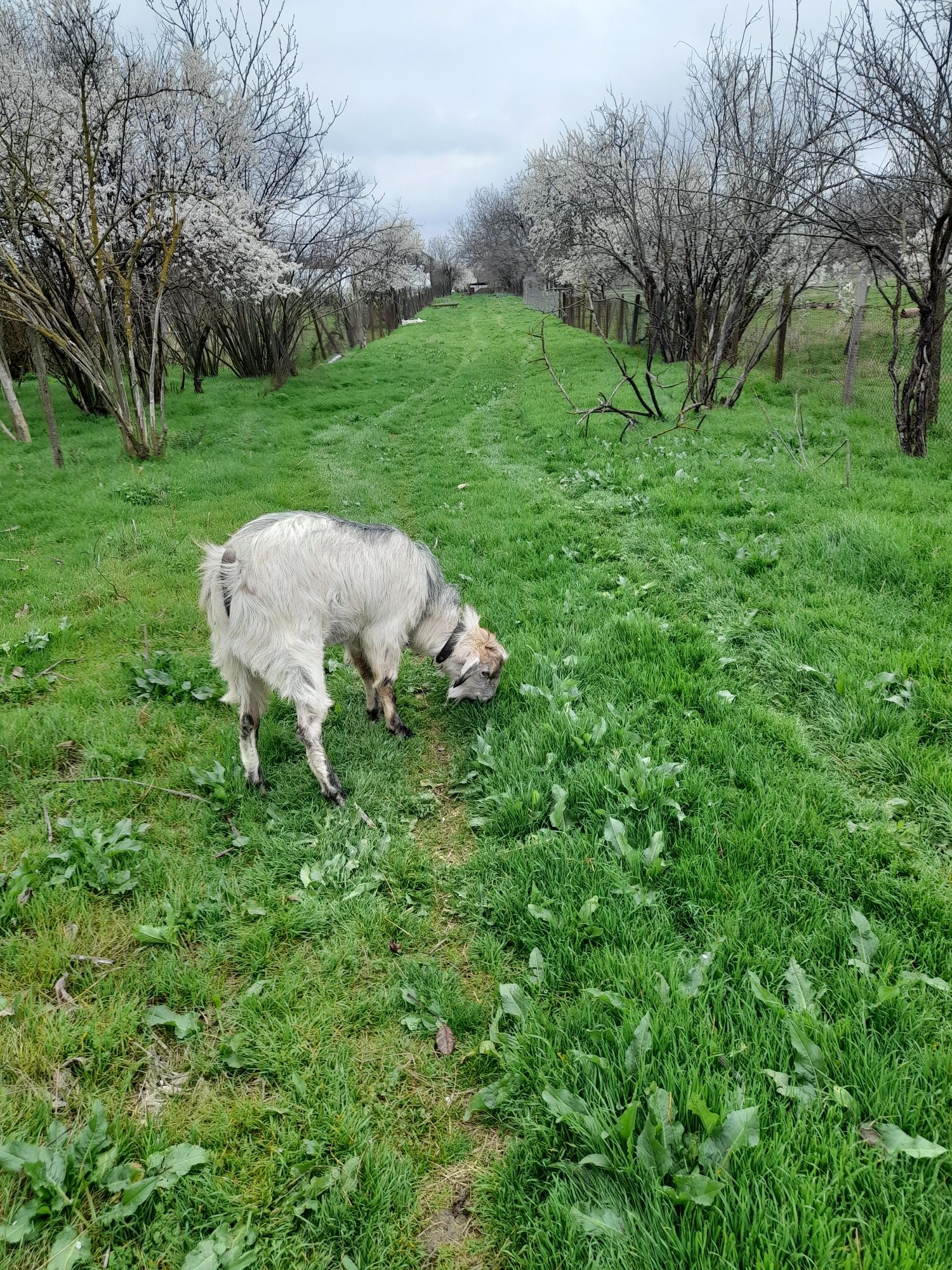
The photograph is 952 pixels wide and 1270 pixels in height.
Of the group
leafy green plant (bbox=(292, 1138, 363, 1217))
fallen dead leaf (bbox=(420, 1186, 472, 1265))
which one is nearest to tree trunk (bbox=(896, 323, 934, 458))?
fallen dead leaf (bbox=(420, 1186, 472, 1265))

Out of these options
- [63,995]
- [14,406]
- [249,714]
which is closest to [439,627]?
[249,714]

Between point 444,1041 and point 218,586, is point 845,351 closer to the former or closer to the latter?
point 218,586

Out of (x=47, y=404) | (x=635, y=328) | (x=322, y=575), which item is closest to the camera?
(x=322, y=575)

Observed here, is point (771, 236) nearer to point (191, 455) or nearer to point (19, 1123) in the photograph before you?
point (191, 455)

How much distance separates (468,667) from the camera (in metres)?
4.76

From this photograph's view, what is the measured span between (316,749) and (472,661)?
1359mm

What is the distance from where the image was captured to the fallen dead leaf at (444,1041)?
2641 millimetres

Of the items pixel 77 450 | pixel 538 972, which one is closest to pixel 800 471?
pixel 538 972

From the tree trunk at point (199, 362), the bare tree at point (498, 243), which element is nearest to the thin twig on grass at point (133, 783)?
the tree trunk at point (199, 362)

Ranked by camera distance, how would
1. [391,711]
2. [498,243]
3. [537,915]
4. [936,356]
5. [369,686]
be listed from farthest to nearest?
[498,243] < [936,356] < [369,686] < [391,711] < [537,915]

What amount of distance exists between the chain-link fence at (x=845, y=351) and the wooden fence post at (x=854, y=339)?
0.02 meters

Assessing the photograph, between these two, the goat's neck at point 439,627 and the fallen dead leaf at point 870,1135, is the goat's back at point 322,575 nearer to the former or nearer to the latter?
the goat's neck at point 439,627

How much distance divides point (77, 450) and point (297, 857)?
41.2 ft

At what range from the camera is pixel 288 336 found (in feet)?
70.2
